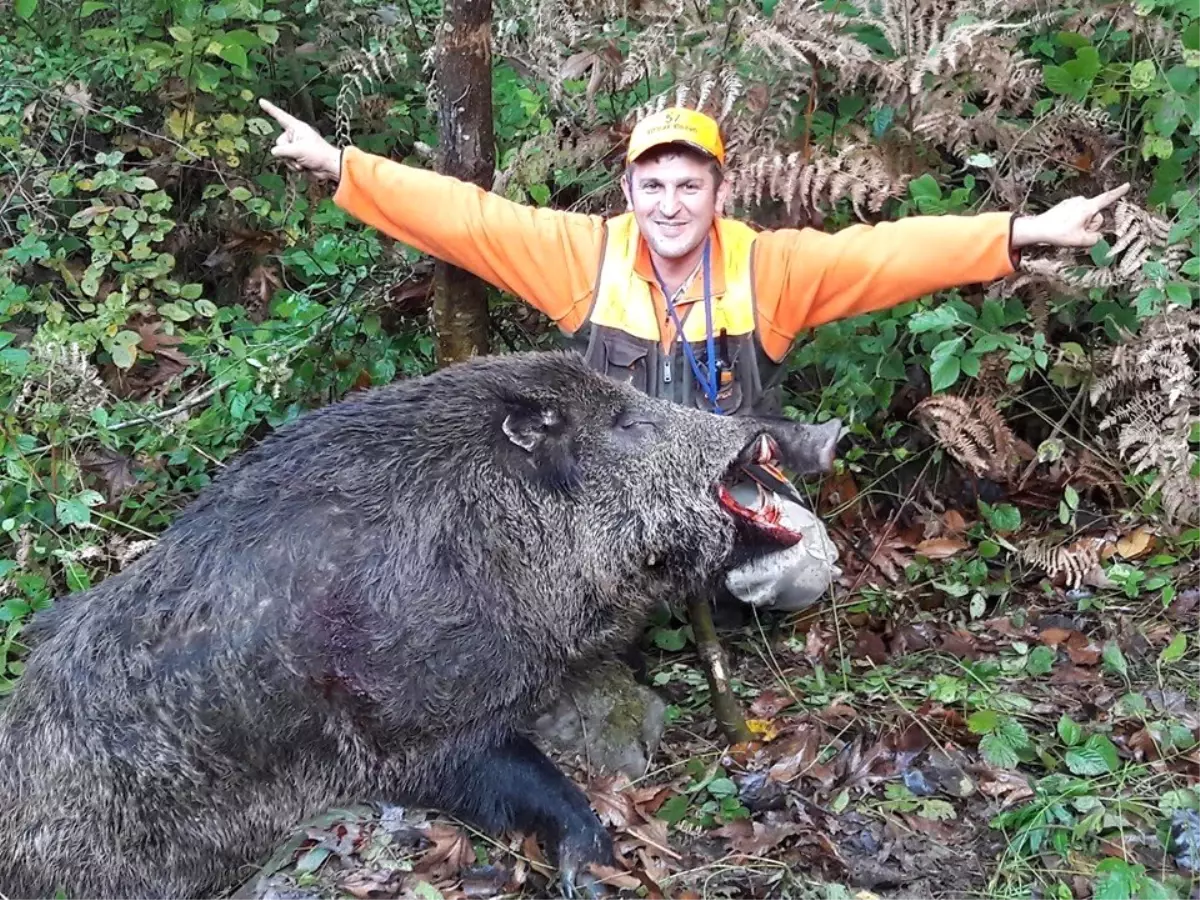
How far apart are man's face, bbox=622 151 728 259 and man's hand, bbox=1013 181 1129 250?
964 mm

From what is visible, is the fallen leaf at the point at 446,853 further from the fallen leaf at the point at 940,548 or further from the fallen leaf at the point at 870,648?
the fallen leaf at the point at 940,548

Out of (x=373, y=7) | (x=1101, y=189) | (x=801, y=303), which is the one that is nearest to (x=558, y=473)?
(x=801, y=303)

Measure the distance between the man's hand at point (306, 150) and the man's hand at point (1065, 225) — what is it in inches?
87.0

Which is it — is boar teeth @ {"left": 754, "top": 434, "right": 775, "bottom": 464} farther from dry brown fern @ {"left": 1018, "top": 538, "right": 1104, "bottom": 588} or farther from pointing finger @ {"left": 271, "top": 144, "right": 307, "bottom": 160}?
pointing finger @ {"left": 271, "top": 144, "right": 307, "bottom": 160}

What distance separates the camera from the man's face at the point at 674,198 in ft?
12.3

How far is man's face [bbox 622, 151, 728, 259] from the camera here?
3734mm

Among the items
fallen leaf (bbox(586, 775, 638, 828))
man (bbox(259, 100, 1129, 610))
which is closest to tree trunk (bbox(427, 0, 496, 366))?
man (bbox(259, 100, 1129, 610))

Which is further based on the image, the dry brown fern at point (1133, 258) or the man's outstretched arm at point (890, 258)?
the dry brown fern at point (1133, 258)

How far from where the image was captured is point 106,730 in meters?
3.29

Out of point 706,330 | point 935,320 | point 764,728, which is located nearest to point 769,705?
point 764,728

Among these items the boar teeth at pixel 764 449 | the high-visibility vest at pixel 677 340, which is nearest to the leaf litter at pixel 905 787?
the boar teeth at pixel 764 449

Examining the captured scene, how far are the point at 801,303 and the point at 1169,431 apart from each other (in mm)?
1525

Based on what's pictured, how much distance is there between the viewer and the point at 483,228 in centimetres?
391

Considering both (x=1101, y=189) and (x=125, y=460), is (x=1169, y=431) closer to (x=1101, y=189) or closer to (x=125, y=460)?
(x=1101, y=189)
